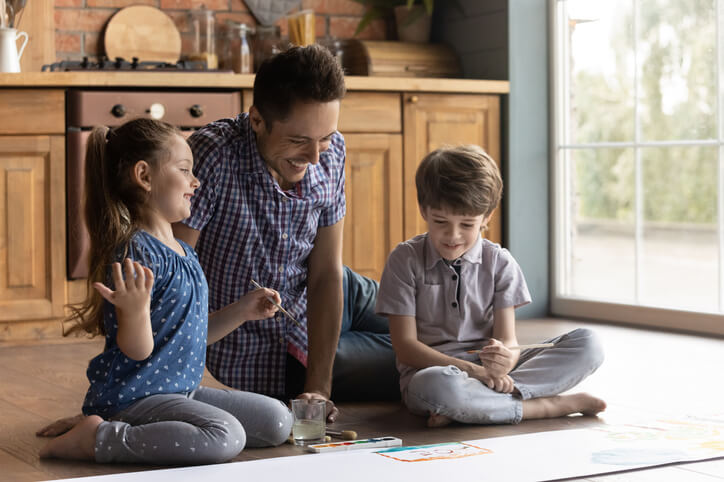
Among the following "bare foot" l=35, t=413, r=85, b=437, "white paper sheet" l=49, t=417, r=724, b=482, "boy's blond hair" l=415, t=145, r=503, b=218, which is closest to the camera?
"white paper sheet" l=49, t=417, r=724, b=482

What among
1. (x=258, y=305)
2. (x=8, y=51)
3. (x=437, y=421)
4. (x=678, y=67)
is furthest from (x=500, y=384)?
(x=8, y=51)

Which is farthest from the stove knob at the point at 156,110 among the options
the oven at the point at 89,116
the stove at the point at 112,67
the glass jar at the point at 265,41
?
the glass jar at the point at 265,41

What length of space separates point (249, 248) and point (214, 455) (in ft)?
1.94

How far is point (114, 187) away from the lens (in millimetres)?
1908

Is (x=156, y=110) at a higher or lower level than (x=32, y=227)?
higher

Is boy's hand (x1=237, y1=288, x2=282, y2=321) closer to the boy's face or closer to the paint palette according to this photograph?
the paint palette

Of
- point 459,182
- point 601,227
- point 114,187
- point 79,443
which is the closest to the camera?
point 79,443

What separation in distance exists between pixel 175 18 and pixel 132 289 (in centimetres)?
263

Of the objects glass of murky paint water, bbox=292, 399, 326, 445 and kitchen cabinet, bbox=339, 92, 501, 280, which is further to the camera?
kitchen cabinet, bbox=339, 92, 501, 280

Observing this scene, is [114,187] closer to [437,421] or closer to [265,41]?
[437,421]

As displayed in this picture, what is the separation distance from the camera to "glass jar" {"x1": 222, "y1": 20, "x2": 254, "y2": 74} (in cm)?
405

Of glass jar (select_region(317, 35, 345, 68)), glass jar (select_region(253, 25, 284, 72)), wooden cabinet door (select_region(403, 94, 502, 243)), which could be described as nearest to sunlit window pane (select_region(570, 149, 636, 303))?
wooden cabinet door (select_region(403, 94, 502, 243))

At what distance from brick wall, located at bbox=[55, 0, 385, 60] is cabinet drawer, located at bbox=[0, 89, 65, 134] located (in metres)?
0.63

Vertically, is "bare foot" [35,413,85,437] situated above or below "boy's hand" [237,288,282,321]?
below
